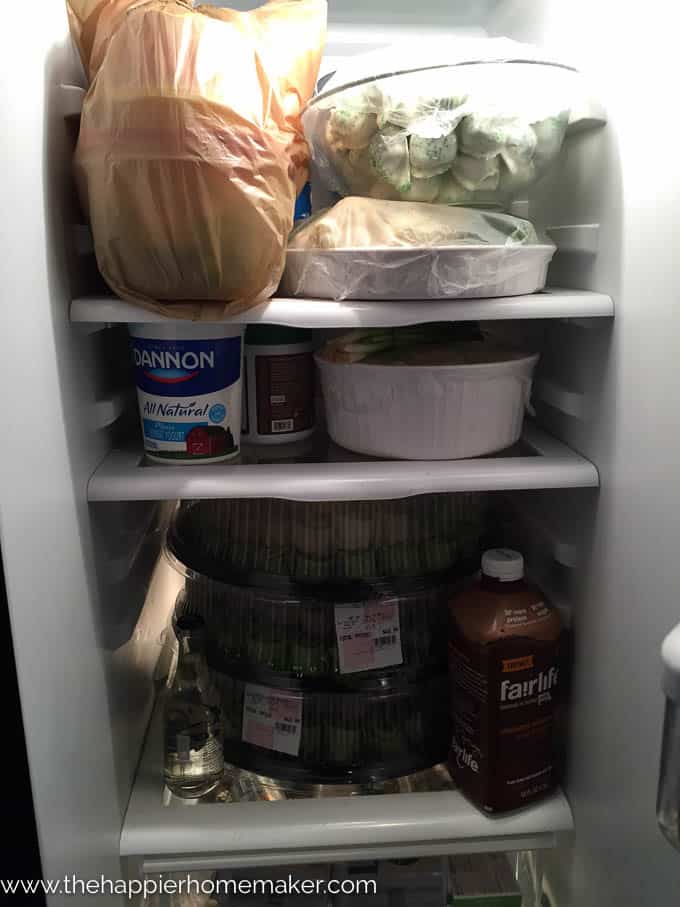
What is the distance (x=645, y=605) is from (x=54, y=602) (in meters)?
0.58

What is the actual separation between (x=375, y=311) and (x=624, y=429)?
29 cm

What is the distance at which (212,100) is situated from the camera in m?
0.67

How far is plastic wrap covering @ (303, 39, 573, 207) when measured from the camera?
769 mm

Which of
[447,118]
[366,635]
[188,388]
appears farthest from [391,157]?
[366,635]

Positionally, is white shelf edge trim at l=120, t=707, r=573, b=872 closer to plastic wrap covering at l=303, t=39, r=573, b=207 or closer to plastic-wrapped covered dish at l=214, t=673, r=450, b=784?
plastic-wrapped covered dish at l=214, t=673, r=450, b=784

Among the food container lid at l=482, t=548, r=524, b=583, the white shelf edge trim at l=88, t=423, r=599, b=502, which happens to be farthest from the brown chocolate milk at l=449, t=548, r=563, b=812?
the white shelf edge trim at l=88, t=423, r=599, b=502

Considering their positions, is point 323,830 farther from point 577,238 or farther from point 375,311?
point 577,238

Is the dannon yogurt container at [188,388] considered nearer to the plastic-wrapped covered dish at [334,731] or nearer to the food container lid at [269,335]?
the food container lid at [269,335]

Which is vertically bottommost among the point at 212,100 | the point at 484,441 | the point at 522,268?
the point at 484,441

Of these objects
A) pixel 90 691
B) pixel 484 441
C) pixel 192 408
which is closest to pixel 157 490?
pixel 192 408

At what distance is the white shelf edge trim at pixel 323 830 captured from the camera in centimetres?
92

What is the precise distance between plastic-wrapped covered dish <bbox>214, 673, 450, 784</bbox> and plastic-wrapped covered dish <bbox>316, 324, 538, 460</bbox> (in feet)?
1.15

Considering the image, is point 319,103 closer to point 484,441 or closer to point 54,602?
point 484,441

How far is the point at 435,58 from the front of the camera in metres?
0.76
